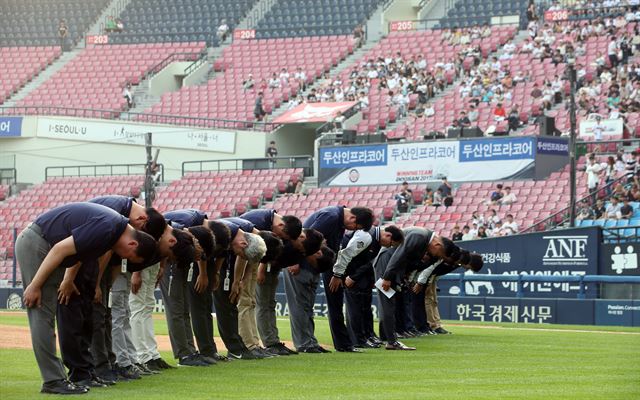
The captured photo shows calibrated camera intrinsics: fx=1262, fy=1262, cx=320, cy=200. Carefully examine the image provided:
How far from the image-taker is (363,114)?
4381cm

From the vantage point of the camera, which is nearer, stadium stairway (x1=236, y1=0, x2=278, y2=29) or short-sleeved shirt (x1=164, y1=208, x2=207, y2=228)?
short-sleeved shirt (x1=164, y1=208, x2=207, y2=228)

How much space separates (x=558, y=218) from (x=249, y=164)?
46.9 feet

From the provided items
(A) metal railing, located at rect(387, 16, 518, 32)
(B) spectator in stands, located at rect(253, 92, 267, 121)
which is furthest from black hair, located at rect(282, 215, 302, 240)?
(A) metal railing, located at rect(387, 16, 518, 32)

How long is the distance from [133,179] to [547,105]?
15.2 m

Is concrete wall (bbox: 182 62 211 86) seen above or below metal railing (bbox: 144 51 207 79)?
below

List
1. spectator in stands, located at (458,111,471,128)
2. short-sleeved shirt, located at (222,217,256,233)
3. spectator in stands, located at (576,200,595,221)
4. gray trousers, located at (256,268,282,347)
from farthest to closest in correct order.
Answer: spectator in stands, located at (458,111,471,128) → spectator in stands, located at (576,200,595,221) → gray trousers, located at (256,268,282,347) → short-sleeved shirt, located at (222,217,256,233)

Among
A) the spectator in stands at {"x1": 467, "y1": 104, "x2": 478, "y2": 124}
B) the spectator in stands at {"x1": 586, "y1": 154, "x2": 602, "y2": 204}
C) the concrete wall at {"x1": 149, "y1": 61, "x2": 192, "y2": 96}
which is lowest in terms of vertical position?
the spectator in stands at {"x1": 586, "y1": 154, "x2": 602, "y2": 204}

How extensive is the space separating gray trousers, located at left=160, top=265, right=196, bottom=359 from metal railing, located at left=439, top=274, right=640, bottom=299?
14457 mm

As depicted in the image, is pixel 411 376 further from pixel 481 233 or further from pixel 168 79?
pixel 168 79

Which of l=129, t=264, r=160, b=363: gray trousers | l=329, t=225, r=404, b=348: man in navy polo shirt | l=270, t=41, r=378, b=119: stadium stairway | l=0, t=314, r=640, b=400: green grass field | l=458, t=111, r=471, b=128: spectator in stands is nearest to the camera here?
l=0, t=314, r=640, b=400: green grass field

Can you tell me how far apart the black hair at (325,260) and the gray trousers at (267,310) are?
1.75 feet

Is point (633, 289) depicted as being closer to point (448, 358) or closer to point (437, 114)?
point (448, 358)

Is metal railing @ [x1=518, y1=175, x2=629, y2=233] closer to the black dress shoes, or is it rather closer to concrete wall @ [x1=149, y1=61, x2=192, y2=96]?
the black dress shoes

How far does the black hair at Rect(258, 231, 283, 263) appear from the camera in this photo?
14.6 m
